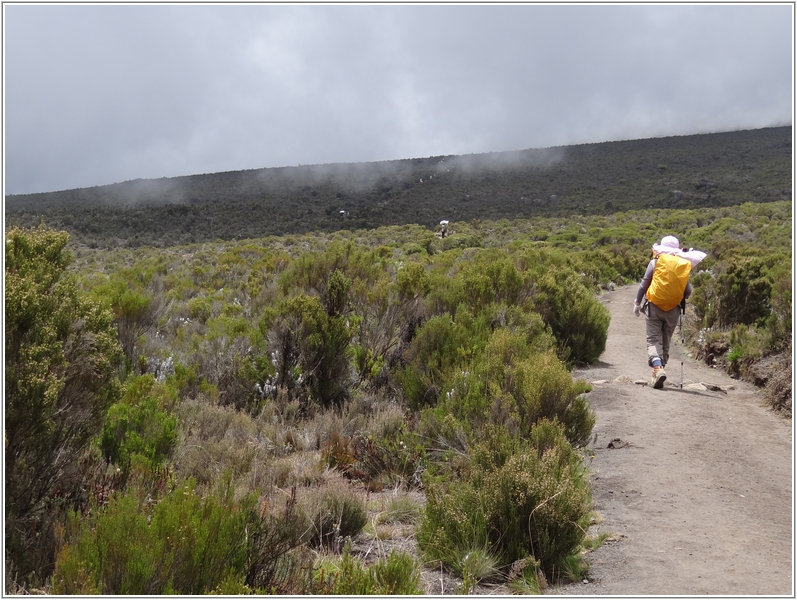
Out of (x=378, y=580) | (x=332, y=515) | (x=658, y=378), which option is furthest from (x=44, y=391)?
(x=658, y=378)

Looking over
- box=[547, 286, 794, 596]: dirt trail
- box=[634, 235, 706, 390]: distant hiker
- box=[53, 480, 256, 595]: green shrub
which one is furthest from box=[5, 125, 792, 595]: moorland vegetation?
box=[634, 235, 706, 390]: distant hiker

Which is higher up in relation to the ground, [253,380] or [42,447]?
[42,447]

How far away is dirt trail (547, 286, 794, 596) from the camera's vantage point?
3.10 metres

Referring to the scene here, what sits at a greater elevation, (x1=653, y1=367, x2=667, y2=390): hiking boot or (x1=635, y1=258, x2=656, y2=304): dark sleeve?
(x1=635, y1=258, x2=656, y2=304): dark sleeve

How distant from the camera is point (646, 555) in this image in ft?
10.9

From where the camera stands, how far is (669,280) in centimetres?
742

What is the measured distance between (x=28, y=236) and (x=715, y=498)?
4941 millimetres

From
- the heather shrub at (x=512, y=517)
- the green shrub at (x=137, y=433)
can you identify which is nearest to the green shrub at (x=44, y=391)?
the green shrub at (x=137, y=433)

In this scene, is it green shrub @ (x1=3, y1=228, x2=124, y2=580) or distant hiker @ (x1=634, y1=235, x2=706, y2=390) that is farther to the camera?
distant hiker @ (x1=634, y1=235, x2=706, y2=390)

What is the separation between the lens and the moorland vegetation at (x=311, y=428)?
280 cm

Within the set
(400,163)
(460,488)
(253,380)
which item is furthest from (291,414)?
(400,163)

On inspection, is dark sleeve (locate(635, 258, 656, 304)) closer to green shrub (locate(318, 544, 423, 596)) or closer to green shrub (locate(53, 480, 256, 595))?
green shrub (locate(318, 544, 423, 596))

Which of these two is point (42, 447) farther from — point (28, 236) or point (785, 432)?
point (785, 432)

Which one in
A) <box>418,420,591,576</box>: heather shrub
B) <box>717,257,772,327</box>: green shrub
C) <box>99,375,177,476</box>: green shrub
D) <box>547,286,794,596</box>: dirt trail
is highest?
<box>717,257,772,327</box>: green shrub
